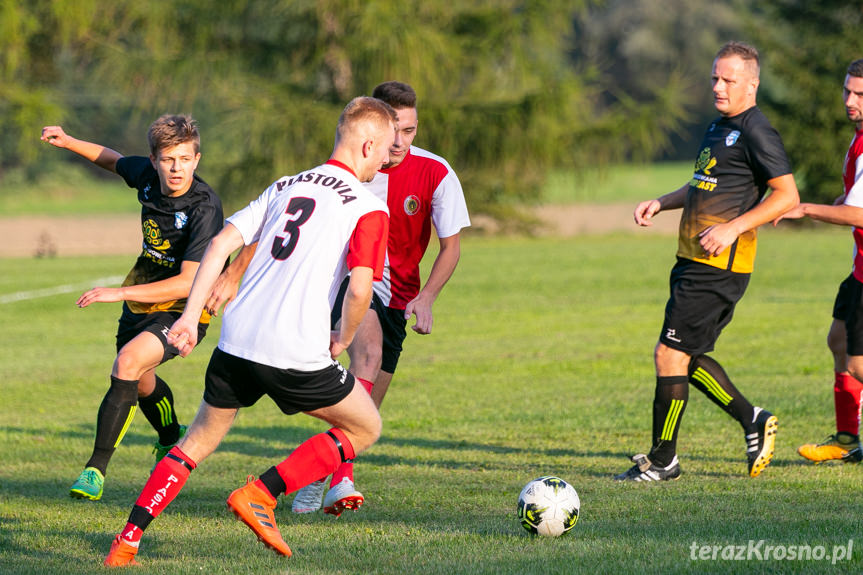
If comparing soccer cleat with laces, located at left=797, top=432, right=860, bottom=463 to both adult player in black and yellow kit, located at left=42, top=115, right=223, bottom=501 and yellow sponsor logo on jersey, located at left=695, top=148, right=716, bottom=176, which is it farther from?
adult player in black and yellow kit, located at left=42, top=115, right=223, bottom=501

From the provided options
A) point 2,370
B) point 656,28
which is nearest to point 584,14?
point 2,370

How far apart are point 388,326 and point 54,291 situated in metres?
15.0

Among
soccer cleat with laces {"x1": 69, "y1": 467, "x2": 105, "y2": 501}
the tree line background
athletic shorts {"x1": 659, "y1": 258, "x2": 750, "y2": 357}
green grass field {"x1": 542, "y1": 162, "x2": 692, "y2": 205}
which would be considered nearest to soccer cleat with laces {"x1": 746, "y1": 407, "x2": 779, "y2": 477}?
athletic shorts {"x1": 659, "y1": 258, "x2": 750, "y2": 357}

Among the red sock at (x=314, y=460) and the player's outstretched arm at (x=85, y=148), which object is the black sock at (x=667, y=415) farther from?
the player's outstretched arm at (x=85, y=148)

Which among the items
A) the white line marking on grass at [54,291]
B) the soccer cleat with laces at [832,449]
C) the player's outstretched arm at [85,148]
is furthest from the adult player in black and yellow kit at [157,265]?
the white line marking on grass at [54,291]

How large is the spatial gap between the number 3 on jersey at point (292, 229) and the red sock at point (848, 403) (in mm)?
4276

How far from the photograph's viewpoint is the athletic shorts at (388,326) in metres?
6.61

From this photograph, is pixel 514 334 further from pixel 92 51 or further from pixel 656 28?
pixel 656 28

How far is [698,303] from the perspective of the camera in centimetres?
664

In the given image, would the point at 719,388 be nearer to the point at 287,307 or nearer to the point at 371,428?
the point at 371,428

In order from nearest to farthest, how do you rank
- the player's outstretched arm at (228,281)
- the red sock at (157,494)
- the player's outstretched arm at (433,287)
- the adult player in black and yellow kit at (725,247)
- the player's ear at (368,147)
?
1. the red sock at (157,494)
2. the player's ear at (368,147)
3. the player's outstretched arm at (228,281)
4. the player's outstretched arm at (433,287)
5. the adult player in black and yellow kit at (725,247)

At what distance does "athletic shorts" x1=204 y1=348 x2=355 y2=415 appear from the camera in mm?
4711

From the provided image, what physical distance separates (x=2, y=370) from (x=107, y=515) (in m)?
7.36

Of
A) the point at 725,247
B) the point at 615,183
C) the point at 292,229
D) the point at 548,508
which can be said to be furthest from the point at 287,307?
the point at 615,183
